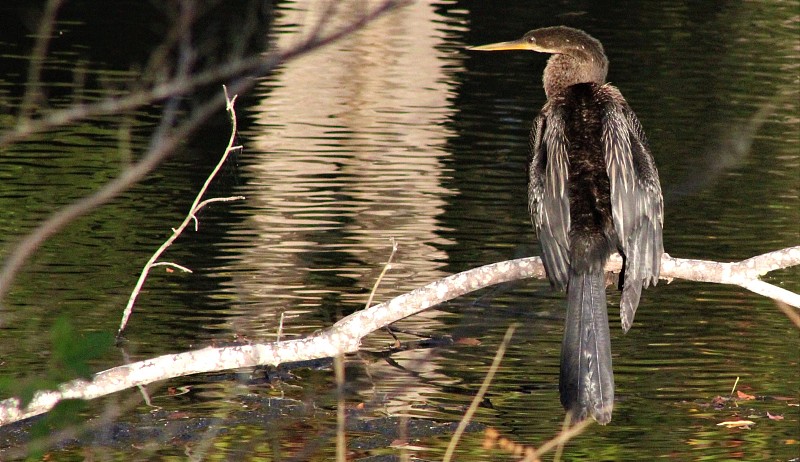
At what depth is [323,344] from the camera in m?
4.23

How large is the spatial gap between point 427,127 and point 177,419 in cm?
791

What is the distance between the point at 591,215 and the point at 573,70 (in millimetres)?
915

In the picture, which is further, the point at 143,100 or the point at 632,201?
the point at 632,201

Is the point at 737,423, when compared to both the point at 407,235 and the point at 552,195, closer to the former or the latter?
the point at 552,195

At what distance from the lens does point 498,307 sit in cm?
895

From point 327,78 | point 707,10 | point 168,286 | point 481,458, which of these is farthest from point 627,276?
point 707,10

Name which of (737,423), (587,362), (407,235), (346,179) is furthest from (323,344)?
(346,179)

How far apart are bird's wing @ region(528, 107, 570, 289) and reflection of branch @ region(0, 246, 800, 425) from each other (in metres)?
0.19

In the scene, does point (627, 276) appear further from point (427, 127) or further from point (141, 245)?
point (427, 127)

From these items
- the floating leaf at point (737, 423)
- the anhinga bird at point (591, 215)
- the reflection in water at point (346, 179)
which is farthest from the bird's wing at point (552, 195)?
the floating leaf at point (737, 423)

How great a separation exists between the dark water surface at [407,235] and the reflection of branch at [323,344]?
1.09 feet

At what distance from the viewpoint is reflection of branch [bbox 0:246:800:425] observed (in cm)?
383

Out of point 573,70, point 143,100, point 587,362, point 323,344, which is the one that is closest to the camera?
point 143,100

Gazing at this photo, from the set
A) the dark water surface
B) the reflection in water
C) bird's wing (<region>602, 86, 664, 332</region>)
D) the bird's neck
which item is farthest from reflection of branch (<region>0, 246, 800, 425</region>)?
the reflection in water
